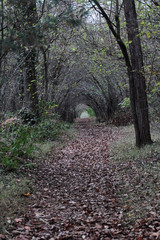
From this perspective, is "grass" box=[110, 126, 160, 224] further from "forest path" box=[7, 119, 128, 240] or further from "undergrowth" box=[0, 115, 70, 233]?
"undergrowth" box=[0, 115, 70, 233]

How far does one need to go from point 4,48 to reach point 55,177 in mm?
3565

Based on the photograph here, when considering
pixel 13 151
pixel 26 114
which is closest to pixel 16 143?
pixel 13 151

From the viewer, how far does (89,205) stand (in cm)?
483

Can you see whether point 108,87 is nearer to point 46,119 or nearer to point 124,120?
point 124,120

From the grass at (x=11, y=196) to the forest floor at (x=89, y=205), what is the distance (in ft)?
0.37

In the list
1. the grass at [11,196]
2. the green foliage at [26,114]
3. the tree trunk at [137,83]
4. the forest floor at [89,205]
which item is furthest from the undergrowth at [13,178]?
the tree trunk at [137,83]

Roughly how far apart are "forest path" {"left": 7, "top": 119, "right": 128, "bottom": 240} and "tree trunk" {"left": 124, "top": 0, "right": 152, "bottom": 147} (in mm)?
1628

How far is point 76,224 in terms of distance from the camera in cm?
406

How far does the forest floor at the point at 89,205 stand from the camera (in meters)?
3.71

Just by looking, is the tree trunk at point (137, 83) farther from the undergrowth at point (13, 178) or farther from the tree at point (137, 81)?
the undergrowth at point (13, 178)

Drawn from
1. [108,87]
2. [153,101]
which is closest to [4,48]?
[153,101]

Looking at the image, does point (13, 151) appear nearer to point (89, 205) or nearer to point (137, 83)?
point (89, 205)

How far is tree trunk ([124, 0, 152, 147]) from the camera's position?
26.6 ft

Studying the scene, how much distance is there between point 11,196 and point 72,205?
3.73 feet
